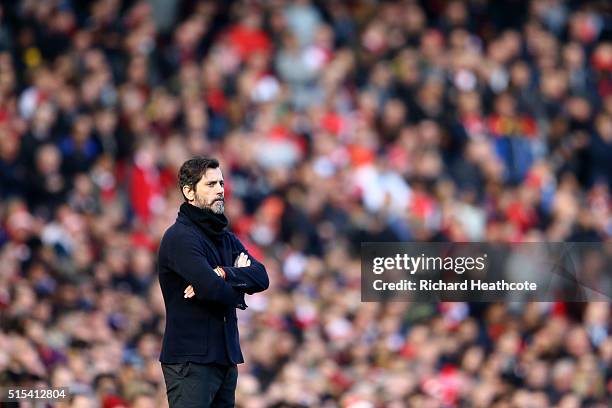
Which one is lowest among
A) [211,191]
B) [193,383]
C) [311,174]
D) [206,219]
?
[193,383]

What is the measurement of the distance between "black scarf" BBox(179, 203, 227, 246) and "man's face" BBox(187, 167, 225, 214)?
2 centimetres

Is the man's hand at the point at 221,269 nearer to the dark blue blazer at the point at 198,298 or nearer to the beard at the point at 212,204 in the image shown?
the dark blue blazer at the point at 198,298

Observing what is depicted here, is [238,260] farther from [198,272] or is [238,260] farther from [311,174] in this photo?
[311,174]

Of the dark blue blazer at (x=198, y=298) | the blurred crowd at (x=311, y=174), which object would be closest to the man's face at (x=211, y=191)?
the dark blue blazer at (x=198, y=298)

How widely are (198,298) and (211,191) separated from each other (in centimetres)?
49

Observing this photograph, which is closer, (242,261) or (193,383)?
(193,383)

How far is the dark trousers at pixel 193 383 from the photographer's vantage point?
6.62 metres

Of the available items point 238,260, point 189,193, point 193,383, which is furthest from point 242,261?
point 193,383

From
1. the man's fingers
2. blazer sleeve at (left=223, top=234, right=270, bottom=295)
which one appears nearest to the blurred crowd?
the man's fingers

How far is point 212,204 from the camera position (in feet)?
22.2

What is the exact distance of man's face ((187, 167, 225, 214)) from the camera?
22.2 feet

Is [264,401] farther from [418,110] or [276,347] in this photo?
[418,110]

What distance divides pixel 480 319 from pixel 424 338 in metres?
0.53

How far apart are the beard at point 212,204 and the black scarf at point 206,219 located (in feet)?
0.04
